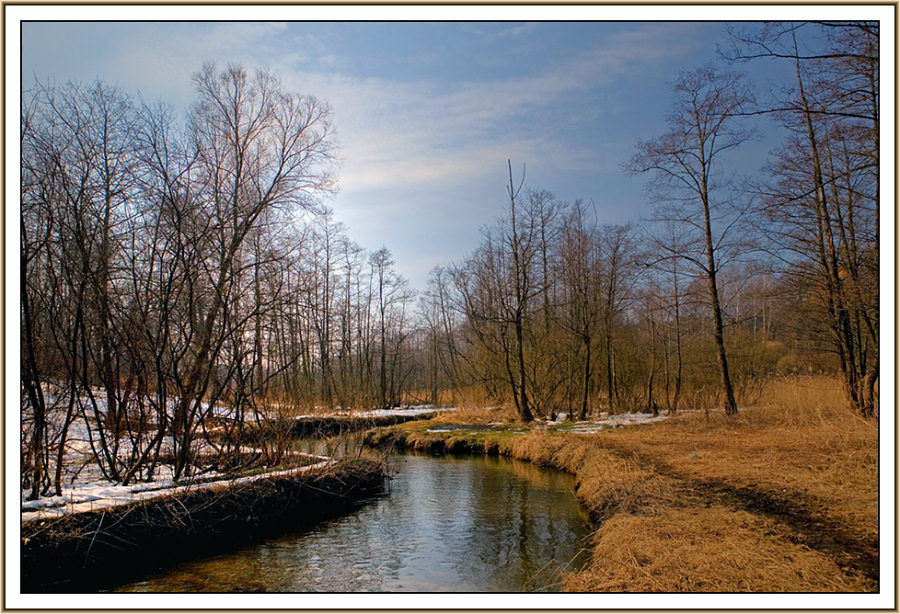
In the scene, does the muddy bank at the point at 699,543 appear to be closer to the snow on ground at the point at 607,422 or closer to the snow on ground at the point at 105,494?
the snow on ground at the point at 105,494

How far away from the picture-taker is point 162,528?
664cm

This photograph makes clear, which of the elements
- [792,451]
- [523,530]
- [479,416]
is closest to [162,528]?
[523,530]

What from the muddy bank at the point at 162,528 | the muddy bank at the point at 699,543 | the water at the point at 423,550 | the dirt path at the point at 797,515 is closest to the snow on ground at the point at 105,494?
the muddy bank at the point at 162,528

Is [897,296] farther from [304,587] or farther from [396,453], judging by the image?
[396,453]

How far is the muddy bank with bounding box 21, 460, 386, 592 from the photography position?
5.49 meters

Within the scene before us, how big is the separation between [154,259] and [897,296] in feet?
30.1

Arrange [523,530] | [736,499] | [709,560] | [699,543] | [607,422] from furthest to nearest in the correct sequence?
1. [607,422]
2. [523,530]
3. [736,499]
4. [699,543]
5. [709,560]

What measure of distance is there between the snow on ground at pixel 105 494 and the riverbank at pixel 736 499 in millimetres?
5451

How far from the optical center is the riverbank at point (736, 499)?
4207 millimetres

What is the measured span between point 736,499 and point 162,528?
24.0ft

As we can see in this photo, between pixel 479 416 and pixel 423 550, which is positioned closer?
pixel 423 550

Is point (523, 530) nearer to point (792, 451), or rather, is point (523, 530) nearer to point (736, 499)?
point (736, 499)

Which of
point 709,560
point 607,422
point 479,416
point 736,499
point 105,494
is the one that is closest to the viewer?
point 709,560

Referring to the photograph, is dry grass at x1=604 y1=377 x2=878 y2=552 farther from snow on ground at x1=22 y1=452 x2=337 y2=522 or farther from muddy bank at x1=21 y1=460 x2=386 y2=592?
snow on ground at x1=22 y1=452 x2=337 y2=522
